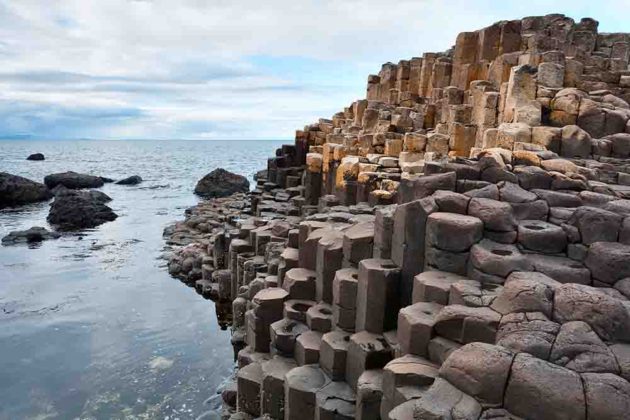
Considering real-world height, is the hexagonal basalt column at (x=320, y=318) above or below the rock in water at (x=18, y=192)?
above

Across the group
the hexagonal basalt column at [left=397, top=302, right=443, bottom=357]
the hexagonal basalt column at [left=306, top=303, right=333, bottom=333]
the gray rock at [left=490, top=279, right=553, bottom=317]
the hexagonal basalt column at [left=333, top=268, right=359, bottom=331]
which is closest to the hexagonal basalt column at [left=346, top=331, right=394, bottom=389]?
the hexagonal basalt column at [left=333, top=268, right=359, bottom=331]

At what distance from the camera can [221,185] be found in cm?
4519

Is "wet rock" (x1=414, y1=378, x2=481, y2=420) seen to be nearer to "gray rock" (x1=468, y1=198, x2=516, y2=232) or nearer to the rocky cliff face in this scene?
the rocky cliff face

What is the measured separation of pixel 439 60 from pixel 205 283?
1208 centimetres

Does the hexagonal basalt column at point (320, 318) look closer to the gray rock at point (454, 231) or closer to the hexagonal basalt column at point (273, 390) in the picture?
the hexagonal basalt column at point (273, 390)

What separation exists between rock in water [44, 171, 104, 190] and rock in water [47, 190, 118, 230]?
60.4 feet

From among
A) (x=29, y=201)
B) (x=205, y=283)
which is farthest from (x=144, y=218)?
(x=205, y=283)

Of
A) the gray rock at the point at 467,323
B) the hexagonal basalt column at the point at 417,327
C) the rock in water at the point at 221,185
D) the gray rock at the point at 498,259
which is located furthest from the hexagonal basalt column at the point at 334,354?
the rock in water at the point at 221,185

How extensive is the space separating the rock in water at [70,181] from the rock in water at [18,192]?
8235 mm

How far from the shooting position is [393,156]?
1381cm

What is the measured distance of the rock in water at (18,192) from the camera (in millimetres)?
37781

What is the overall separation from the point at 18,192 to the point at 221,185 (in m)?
16.3

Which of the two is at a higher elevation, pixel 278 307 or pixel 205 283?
Result: pixel 278 307

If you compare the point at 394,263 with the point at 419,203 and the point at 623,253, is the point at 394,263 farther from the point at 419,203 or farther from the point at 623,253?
the point at 623,253
